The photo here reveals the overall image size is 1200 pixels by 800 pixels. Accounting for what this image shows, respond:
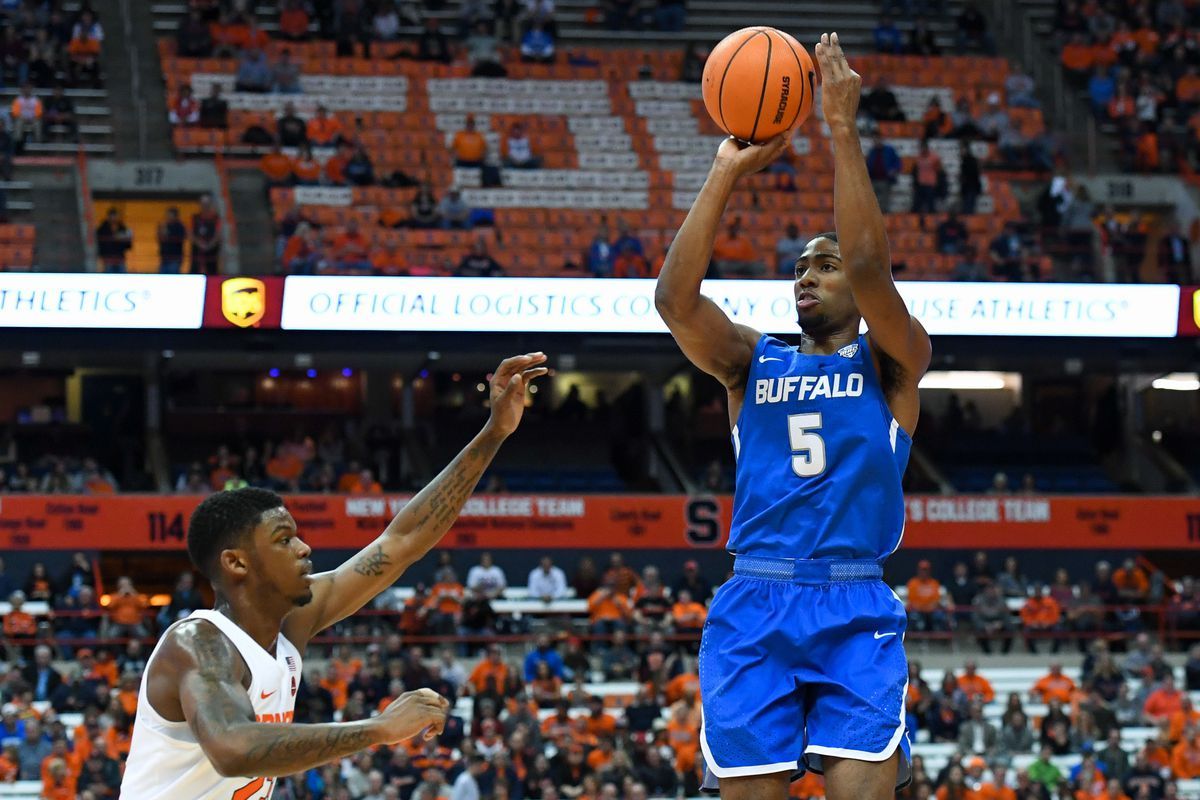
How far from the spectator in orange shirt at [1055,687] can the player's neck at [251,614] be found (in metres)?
16.8

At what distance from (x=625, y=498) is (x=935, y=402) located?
700cm

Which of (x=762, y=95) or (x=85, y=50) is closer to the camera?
(x=762, y=95)

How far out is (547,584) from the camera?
22234 mm

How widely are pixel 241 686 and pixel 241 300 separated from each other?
17642mm

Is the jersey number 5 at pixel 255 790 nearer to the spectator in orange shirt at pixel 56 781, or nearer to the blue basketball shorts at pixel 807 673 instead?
the blue basketball shorts at pixel 807 673

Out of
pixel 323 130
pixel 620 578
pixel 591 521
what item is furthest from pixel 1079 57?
pixel 620 578

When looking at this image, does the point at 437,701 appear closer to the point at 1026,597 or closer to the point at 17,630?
the point at 17,630

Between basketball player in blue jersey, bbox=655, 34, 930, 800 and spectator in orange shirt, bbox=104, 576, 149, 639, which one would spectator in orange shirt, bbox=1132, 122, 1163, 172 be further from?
basketball player in blue jersey, bbox=655, 34, 930, 800

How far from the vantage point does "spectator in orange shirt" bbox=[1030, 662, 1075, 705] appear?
20.6 metres

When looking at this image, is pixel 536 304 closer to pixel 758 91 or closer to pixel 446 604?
pixel 446 604

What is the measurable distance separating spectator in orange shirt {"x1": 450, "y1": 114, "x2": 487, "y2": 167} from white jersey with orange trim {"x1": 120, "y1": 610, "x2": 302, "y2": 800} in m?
21.7

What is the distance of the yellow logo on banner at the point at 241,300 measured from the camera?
21.9m

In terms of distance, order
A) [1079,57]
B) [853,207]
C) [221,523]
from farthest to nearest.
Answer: [1079,57], [853,207], [221,523]

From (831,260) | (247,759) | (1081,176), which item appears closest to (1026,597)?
(1081,176)
